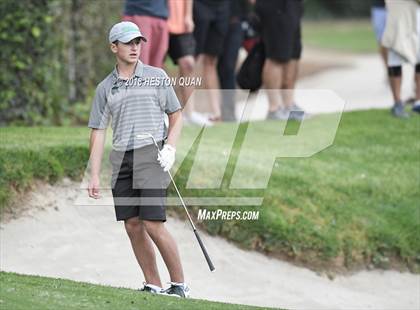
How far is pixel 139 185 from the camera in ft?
26.0

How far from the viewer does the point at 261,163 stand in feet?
36.7

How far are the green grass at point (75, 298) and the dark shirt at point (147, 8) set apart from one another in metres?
4.71

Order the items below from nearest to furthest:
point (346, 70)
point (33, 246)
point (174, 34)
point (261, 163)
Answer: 1. point (33, 246)
2. point (261, 163)
3. point (174, 34)
4. point (346, 70)

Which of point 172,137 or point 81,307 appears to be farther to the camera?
point 172,137

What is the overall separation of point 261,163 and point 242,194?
0.80 meters

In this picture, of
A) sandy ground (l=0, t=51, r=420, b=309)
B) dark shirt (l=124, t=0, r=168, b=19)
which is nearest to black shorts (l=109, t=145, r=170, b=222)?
sandy ground (l=0, t=51, r=420, b=309)

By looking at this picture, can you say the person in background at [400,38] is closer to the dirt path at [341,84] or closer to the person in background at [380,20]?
the person in background at [380,20]

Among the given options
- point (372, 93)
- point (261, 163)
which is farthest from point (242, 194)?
point (372, 93)

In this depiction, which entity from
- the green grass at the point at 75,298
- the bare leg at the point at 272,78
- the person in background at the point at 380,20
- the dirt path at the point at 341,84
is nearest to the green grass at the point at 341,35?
the dirt path at the point at 341,84

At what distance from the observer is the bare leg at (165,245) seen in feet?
26.0

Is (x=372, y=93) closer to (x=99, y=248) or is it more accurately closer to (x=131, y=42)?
(x=99, y=248)

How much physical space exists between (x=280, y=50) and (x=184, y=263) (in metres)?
4.16

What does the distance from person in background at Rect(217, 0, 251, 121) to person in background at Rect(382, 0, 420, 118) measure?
176 centimetres

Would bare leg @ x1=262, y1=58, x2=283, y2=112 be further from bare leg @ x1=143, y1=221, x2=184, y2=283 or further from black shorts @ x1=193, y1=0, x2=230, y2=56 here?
A: bare leg @ x1=143, y1=221, x2=184, y2=283
